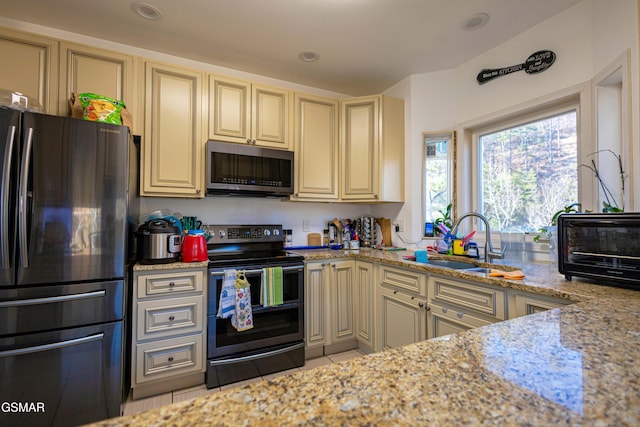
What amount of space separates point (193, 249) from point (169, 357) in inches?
28.4

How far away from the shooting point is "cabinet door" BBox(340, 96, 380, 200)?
2828 millimetres

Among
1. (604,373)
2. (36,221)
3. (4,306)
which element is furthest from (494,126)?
(4,306)

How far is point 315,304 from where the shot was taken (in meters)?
2.43

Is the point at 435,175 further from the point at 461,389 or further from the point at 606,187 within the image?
the point at 461,389

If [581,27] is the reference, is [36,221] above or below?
below

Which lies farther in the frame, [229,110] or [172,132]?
[229,110]

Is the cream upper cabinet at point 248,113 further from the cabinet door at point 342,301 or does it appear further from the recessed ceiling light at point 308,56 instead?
the cabinet door at point 342,301

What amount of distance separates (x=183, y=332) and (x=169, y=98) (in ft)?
5.71

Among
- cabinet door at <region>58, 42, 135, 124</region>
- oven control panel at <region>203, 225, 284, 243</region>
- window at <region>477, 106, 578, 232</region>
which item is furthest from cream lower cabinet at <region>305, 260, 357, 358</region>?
cabinet door at <region>58, 42, 135, 124</region>

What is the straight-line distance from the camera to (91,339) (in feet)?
5.25

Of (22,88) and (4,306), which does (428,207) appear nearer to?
(4,306)

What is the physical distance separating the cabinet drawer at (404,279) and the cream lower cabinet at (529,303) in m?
0.56

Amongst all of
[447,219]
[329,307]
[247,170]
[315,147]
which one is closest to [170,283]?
[247,170]

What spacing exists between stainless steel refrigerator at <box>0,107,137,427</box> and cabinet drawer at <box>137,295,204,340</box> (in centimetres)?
18
